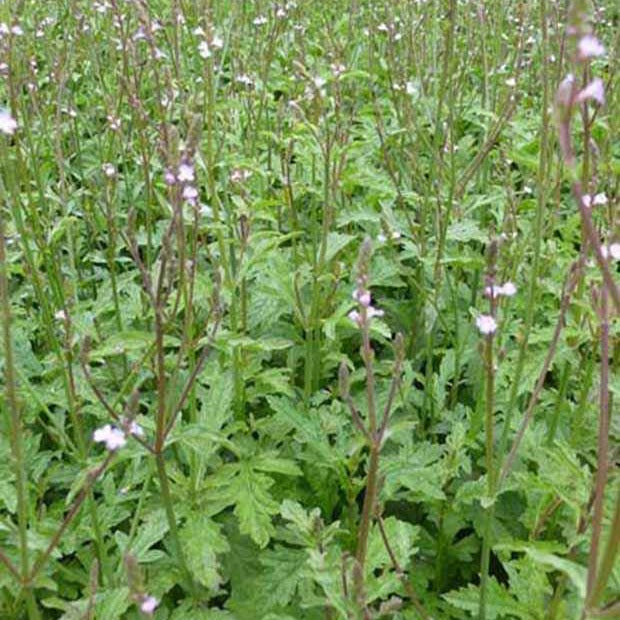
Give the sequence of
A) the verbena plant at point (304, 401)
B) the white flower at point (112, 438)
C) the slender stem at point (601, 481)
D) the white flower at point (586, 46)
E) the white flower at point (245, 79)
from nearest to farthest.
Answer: the white flower at point (586, 46) → the slender stem at point (601, 481) → the white flower at point (112, 438) → the verbena plant at point (304, 401) → the white flower at point (245, 79)

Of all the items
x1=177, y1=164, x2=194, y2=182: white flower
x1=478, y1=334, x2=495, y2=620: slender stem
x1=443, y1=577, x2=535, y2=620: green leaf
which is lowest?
x1=443, y1=577, x2=535, y2=620: green leaf

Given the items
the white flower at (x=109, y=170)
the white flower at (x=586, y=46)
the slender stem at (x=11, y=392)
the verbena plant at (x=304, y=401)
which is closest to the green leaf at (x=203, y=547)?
the verbena plant at (x=304, y=401)

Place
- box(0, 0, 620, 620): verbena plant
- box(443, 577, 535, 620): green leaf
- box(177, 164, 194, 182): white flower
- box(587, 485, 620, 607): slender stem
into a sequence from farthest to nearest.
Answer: box(443, 577, 535, 620): green leaf → box(0, 0, 620, 620): verbena plant → box(177, 164, 194, 182): white flower → box(587, 485, 620, 607): slender stem

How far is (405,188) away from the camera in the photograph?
3744mm

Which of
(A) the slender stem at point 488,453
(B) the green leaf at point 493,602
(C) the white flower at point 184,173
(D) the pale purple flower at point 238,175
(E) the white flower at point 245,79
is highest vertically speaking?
(E) the white flower at point 245,79

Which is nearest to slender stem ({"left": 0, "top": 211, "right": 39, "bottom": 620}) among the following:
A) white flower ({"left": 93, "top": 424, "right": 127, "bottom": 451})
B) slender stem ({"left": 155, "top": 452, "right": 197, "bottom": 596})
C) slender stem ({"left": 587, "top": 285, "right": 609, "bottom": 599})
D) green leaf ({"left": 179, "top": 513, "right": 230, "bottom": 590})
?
white flower ({"left": 93, "top": 424, "right": 127, "bottom": 451})

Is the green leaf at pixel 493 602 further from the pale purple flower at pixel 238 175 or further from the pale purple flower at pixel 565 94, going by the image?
the pale purple flower at pixel 238 175

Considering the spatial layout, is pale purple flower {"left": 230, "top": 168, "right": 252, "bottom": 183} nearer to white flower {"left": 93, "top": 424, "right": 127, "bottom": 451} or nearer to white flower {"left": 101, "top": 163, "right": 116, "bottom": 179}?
white flower {"left": 101, "top": 163, "right": 116, "bottom": 179}

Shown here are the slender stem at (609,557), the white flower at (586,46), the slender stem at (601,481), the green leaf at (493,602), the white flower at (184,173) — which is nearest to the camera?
the white flower at (586,46)

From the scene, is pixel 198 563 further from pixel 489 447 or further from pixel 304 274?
pixel 304 274

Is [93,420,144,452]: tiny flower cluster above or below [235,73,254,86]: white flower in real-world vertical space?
below

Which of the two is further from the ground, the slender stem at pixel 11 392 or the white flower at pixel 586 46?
the white flower at pixel 586 46

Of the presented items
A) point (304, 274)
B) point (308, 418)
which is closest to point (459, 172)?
point (304, 274)

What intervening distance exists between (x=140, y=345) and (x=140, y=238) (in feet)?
4.51
